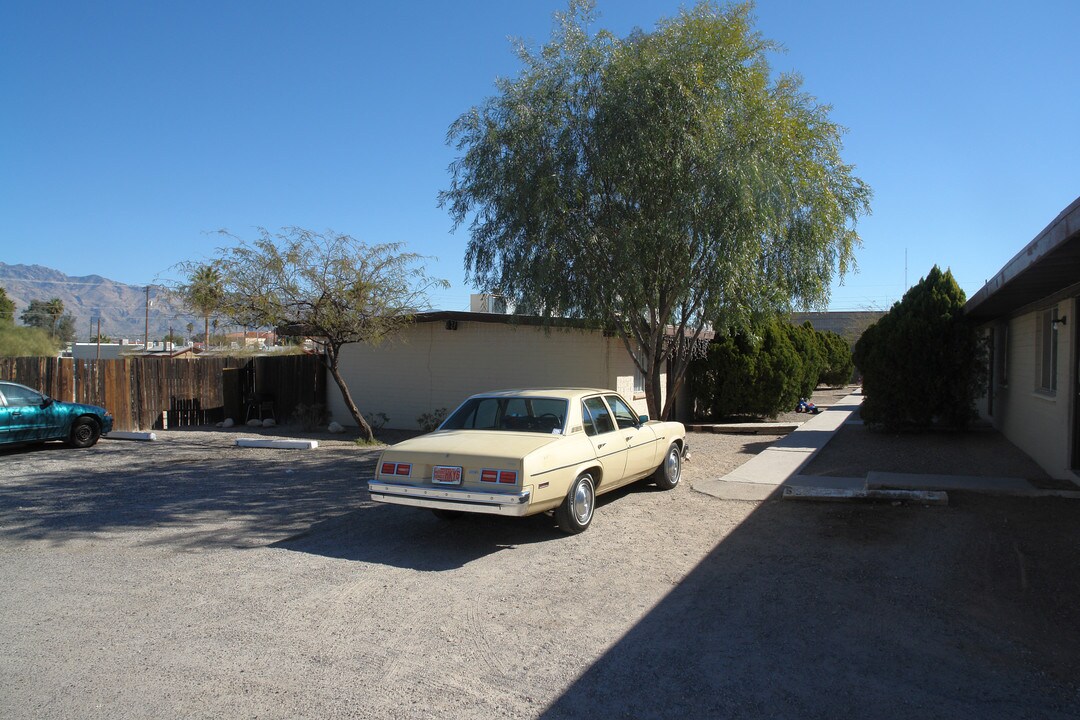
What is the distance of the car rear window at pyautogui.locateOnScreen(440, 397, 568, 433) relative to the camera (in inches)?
317

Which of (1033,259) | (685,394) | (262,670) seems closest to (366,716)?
(262,670)

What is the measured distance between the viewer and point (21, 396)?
13656mm

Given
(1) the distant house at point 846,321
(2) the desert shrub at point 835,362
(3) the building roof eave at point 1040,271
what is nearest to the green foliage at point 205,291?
(3) the building roof eave at point 1040,271

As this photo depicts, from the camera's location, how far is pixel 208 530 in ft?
26.5

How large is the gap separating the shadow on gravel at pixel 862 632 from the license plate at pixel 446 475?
2.26 meters

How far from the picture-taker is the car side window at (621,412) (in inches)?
355

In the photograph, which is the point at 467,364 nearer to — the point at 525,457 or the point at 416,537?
the point at 416,537

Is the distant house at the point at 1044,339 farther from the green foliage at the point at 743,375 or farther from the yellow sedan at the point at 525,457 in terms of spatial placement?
the green foliage at the point at 743,375

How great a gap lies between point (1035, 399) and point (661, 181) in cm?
681

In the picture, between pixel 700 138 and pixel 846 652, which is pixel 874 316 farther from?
pixel 846 652

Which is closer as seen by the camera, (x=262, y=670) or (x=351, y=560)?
(x=262, y=670)

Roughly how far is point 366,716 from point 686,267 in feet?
28.9

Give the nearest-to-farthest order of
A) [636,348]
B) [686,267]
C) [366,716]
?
1. [366,716]
2. [686,267]
3. [636,348]

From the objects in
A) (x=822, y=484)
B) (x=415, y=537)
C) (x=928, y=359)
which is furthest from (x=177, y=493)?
(x=928, y=359)
